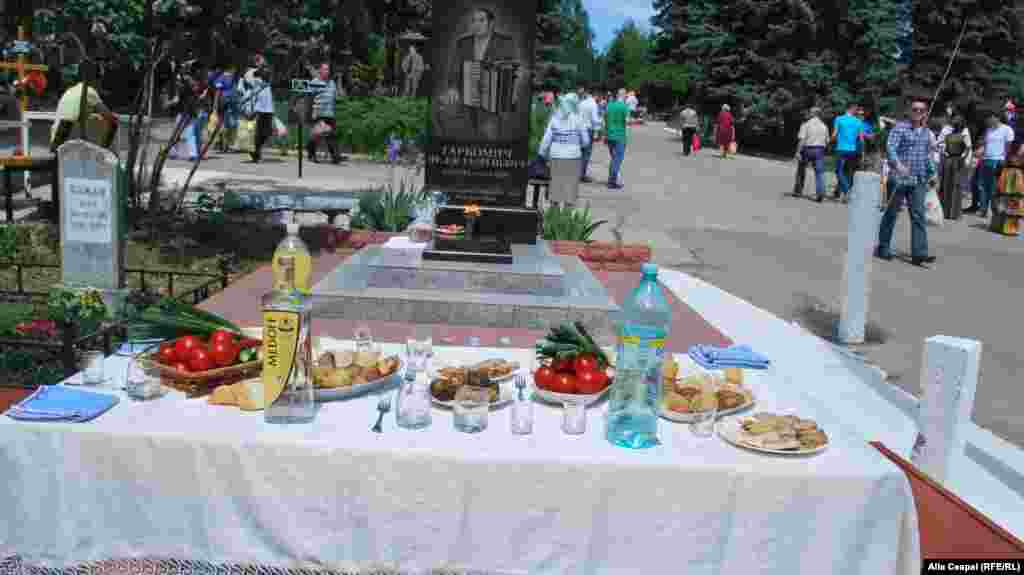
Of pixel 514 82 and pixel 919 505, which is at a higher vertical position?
pixel 514 82

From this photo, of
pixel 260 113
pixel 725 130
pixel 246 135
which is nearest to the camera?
pixel 260 113

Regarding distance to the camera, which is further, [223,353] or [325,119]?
[325,119]

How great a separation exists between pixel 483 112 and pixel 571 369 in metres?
6.37

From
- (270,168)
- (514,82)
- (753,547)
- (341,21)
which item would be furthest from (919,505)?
(270,168)

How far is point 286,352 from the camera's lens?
282 cm

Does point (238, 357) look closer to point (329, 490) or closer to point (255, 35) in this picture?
point (329, 490)

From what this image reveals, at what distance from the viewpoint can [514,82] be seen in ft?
30.2

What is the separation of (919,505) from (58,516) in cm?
298

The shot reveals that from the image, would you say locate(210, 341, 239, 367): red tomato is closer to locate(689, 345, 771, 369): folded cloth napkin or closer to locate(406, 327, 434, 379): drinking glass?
locate(406, 327, 434, 379): drinking glass

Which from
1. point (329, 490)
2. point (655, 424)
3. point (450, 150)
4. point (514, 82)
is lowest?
point (329, 490)

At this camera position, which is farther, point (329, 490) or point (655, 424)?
point (655, 424)

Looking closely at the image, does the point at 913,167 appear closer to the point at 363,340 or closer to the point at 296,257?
the point at 363,340

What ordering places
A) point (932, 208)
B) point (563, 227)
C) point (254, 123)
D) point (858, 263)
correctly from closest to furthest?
point (858, 263), point (563, 227), point (932, 208), point (254, 123)

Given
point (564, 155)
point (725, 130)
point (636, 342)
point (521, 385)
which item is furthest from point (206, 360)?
point (725, 130)
